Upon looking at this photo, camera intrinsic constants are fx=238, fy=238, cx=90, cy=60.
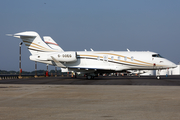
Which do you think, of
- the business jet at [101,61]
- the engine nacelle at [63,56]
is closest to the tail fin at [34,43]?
the business jet at [101,61]

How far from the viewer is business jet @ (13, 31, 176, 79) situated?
37.3m

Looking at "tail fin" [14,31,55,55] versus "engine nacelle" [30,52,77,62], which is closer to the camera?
"engine nacelle" [30,52,77,62]

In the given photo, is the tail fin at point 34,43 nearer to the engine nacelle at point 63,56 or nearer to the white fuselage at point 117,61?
the engine nacelle at point 63,56

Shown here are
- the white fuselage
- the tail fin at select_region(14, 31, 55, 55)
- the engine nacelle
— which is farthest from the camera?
the tail fin at select_region(14, 31, 55, 55)

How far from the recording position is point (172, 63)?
37906 mm

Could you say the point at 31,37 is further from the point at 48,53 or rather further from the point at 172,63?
the point at 172,63

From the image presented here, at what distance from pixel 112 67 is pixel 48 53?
1087 cm

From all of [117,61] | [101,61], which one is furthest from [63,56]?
[117,61]

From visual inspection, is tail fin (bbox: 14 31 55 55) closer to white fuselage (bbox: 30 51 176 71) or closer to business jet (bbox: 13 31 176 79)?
business jet (bbox: 13 31 176 79)

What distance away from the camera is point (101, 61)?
125ft

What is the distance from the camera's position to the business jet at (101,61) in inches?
1469

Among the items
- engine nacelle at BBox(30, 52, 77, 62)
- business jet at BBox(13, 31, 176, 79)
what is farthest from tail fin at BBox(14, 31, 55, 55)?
engine nacelle at BBox(30, 52, 77, 62)

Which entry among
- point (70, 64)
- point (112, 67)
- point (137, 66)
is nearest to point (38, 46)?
point (70, 64)

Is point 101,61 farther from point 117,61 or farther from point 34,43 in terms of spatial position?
point 34,43
